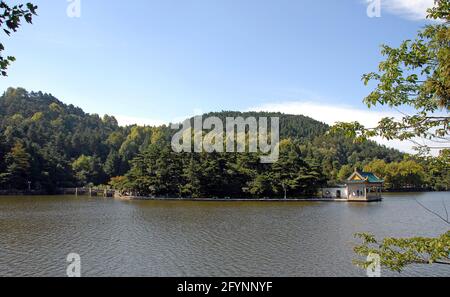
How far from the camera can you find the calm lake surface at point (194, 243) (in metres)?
12.9

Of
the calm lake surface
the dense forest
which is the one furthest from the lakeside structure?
the calm lake surface

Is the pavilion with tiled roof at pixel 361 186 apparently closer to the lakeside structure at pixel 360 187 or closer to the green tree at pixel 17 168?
the lakeside structure at pixel 360 187

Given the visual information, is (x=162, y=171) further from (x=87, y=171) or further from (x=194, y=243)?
(x=194, y=243)

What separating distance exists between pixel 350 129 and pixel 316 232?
54.4 feet

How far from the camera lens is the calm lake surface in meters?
12.9

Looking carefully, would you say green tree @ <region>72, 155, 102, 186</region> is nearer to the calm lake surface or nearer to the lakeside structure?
the lakeside structure

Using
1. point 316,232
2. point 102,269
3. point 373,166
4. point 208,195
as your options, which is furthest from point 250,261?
point 373,166

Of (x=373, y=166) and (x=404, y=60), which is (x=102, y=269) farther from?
(x=373, y=166)

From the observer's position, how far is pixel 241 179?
48.6m

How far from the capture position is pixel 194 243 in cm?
1753

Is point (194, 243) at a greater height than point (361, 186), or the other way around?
point (361, 186)

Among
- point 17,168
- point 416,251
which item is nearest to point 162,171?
point 17,168

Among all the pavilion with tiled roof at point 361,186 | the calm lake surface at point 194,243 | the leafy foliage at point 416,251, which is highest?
the leafy foliage at point 416,251

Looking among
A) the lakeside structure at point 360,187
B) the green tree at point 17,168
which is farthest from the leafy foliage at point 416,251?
the green tree at point 17,168
